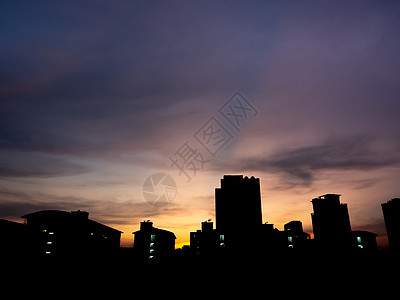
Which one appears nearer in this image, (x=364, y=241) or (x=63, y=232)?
(x=63, y=232)

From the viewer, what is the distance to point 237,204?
127062 millimetres

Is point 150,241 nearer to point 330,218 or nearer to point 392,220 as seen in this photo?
point 330,218

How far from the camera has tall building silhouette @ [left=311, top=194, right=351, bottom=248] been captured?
103244mm

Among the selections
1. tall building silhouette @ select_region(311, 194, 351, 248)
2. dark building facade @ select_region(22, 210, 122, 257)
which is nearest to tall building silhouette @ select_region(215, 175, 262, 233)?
tall building silhouette @ select_region(311, 194, 351, 248)

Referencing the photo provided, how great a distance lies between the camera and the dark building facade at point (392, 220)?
85625 millimetres

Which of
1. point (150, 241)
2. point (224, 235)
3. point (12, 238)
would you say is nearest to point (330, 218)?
point (224, 235)

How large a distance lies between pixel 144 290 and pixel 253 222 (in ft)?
379

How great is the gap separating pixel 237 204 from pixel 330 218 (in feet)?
140

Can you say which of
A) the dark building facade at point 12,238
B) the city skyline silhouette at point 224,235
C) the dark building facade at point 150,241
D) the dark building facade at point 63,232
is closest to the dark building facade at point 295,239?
the city skyline silhouette at point 224,235

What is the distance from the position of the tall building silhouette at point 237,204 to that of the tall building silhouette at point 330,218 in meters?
28.6

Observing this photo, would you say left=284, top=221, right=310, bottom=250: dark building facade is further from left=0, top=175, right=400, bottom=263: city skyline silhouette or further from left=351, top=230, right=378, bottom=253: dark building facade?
left=351, top=230, right=378, bottom=253: dark building facade

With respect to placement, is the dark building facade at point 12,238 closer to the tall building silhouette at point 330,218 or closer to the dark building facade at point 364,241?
the tall building silhouette at point 330,218

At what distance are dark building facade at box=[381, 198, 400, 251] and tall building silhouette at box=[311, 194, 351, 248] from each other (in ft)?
52.6

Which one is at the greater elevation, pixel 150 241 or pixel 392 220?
pixel 392 220
